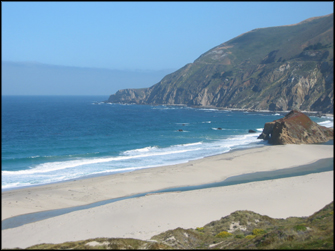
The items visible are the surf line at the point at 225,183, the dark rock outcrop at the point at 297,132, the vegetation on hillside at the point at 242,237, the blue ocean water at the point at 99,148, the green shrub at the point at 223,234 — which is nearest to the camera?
the vegetation on hillside at the point at 242,237

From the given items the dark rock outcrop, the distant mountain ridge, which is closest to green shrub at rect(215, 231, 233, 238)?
the dark rock outcrop

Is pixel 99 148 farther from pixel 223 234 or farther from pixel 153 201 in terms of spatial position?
pixel 223 234

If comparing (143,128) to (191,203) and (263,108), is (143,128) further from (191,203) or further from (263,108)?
(263,108)

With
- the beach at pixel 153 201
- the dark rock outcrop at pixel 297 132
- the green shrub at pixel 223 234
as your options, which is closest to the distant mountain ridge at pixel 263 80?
the dark rock outcrop at pixel 297 132

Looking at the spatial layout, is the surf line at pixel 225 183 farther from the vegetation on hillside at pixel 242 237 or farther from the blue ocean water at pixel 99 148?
the blue ocean water at pixel 99 148

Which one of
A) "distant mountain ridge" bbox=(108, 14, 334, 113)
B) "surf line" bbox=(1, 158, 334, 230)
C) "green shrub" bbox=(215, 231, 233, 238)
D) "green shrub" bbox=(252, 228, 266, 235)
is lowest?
"surf line" bbox=(1, 158, 334, 230)

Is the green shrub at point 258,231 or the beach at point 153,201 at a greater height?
the green shrub at point 258,231

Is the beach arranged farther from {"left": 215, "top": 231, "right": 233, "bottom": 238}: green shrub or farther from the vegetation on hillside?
{"left": 215, "top": 231, "right": 233, "bottom": 238}: green shrub

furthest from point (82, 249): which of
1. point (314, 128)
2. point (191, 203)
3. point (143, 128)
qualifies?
point (143, 128)
